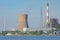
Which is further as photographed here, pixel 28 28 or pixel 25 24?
pixel 28 28

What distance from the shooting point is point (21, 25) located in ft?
286

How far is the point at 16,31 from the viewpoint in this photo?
9344 centimetres

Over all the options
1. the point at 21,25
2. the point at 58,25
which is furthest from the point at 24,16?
the point at 58,25

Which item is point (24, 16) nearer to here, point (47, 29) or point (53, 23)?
point (47, 29)

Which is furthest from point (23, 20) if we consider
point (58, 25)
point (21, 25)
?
point (58, 25)

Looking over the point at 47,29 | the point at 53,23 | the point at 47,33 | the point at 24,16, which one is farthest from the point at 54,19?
the point at 24,16

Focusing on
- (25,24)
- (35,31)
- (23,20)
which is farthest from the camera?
(35,31)

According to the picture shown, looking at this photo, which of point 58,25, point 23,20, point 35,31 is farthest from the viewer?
point 58,25

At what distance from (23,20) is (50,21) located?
29118 mm

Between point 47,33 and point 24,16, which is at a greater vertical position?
point 24,16

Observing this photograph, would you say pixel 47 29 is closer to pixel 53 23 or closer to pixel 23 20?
pixel 53 23

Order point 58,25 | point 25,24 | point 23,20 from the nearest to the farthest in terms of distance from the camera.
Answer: point 23,20 < point 25,24 < point 58,25

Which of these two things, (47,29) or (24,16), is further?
(47,29)

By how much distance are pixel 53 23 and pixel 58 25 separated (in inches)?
116
